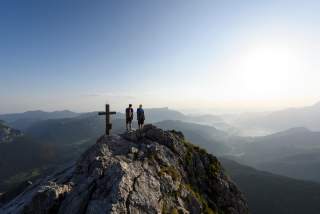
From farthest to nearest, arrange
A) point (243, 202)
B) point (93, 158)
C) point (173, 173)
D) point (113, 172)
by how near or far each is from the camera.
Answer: point (243, 202) < point (173, 173) < point (93, 158) < point (113, 172)

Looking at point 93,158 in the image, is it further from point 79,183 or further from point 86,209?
point 86,209

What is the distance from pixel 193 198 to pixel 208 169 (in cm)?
804

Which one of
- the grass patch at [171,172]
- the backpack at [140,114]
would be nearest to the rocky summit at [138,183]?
the grass patch at [171,172]

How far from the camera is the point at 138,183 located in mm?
22047

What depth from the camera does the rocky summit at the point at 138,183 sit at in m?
19.6

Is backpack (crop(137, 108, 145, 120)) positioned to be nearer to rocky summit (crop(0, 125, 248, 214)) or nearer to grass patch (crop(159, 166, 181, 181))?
rocky summit (crop(0, 125, 248, 214))

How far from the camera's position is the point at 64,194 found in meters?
20.8

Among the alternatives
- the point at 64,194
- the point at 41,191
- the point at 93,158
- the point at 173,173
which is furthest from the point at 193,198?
the point at 41,191

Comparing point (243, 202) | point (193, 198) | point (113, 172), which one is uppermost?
point (113, 172)

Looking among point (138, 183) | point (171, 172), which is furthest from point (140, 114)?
point (138, 183)

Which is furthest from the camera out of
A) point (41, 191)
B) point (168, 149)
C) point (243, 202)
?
point (243, 202)

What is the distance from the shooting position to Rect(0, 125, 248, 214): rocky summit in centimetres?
1964

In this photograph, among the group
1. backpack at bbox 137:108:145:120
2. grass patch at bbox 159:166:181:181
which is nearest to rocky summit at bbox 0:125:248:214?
grass patch at bbox 159:166:181:181

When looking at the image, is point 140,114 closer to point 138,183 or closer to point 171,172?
point 171,172
